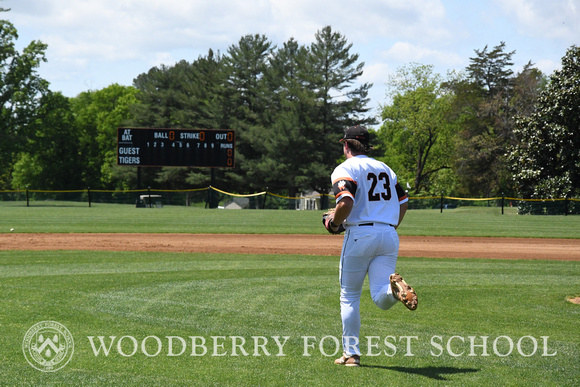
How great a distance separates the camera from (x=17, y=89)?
198 feet

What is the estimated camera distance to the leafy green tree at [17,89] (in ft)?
193

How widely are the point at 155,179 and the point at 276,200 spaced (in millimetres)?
25991

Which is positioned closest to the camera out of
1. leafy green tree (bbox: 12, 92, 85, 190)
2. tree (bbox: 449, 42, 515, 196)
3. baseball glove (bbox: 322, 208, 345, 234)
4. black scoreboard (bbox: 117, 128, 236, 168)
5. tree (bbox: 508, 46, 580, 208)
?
baseball glove (bbox: 322, 208, 345, 234)

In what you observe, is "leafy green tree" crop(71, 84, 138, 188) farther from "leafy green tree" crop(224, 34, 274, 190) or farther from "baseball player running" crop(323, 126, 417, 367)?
"baseball player running" crop(323, 126, 417, 367)

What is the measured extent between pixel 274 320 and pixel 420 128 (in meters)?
63.1

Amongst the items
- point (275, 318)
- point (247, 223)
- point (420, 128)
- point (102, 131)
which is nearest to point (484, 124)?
point (420, 128)

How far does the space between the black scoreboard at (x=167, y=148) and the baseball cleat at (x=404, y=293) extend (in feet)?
110

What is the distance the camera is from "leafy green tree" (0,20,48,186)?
58750 millimetres

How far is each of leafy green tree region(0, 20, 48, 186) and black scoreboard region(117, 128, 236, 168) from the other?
84.2 ft

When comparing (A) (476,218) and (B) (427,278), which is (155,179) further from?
(B) (427,278)

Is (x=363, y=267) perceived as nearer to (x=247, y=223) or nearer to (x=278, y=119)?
(x=247, y=223)

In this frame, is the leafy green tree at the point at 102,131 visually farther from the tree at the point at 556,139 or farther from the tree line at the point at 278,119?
the tree at the point at 556,139

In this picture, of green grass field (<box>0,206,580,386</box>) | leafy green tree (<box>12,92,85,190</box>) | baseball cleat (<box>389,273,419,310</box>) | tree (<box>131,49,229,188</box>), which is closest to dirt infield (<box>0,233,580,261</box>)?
green grass field (<box>0,206,580,386</box>)

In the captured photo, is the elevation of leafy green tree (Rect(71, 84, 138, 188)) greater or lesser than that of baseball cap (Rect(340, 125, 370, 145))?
greater
